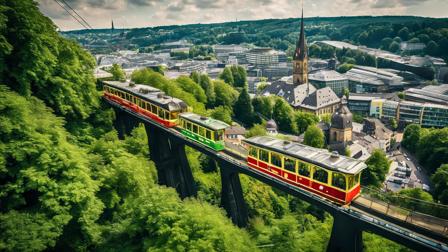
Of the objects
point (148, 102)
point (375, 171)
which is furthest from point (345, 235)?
point (375, 171)

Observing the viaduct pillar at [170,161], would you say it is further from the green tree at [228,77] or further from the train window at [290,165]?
the green tree at [228,77]

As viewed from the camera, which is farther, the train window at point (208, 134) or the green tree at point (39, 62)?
the train window at point (208, 134)

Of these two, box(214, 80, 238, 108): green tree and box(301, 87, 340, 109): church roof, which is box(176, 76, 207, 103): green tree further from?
box(301, 87, 340, 109): church roof

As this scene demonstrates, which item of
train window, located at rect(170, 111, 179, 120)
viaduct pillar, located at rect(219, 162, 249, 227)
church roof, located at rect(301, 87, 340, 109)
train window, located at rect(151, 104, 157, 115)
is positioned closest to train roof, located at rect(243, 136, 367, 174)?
viaduct pillar, located at rect(219, 162, 249, 227)

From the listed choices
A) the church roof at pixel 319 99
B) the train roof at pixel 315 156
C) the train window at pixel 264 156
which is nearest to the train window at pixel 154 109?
the train roof at pixel 315 156

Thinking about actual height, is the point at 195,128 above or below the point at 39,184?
above

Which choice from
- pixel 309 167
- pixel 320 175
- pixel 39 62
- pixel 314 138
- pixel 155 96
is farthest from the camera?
pixel 314 138

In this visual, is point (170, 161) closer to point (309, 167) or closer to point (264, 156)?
point (264, 156)
